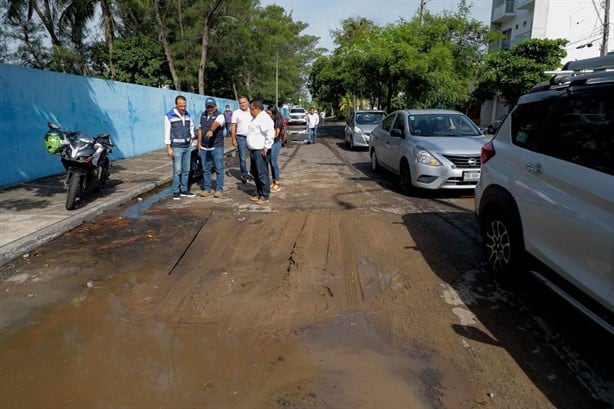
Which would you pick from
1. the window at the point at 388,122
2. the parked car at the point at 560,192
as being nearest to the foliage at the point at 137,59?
the window at the point at 388,122

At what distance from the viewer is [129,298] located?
3951 mm

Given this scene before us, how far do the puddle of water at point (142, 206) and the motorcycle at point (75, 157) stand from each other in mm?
727

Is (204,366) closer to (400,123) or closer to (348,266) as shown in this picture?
(348,266)

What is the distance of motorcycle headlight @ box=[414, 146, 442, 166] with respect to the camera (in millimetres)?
7582

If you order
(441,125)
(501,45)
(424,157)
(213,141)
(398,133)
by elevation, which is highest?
(501,45)

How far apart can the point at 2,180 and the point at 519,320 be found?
8888 millimetres

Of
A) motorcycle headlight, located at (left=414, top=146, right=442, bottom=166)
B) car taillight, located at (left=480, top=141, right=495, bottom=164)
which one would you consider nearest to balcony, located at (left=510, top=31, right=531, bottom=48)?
motorcycle headlight, located at (left=414, top=146, right=442, bottom=166)

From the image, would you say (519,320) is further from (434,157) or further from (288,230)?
(434,157)

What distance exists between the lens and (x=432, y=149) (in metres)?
7.68

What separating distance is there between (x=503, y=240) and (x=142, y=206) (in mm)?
5820

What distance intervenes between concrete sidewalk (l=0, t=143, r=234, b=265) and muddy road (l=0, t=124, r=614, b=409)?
234 mm

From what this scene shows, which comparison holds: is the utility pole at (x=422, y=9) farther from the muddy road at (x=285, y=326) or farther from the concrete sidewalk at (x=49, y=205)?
the muddy road at (x=285, y=326)

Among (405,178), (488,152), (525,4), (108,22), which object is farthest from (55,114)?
(525,4)

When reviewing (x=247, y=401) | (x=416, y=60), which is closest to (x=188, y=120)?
(x=247, y=401)
